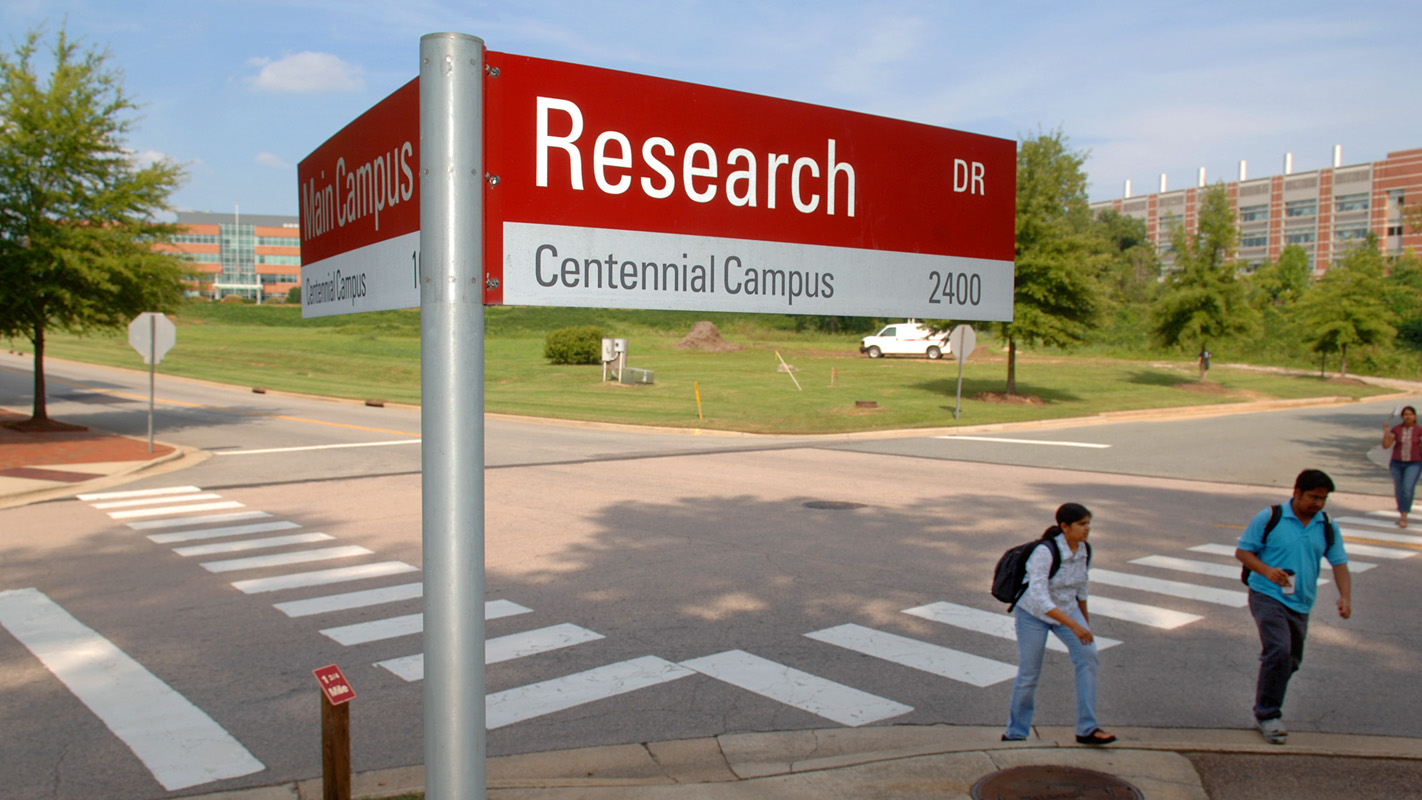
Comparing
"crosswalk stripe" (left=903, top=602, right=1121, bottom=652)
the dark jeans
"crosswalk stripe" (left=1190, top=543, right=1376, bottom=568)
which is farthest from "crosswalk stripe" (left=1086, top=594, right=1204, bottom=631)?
the dark jeans

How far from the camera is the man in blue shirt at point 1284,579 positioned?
596cm

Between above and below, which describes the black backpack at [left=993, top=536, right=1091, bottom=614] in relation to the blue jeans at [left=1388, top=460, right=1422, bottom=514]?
above

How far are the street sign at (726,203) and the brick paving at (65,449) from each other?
685 inches

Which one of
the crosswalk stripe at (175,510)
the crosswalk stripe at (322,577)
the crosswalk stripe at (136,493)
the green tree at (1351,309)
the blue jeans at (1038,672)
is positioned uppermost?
the green tree at (1351,309)

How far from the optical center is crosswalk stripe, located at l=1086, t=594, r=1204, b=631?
8453mm

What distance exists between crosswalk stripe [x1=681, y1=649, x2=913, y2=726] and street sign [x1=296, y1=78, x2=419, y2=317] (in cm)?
440

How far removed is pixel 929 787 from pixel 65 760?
15.3 ft

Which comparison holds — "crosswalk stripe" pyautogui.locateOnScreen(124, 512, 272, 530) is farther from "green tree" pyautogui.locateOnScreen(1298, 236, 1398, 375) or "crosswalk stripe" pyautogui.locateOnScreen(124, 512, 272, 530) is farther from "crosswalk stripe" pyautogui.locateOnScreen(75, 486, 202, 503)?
"green tree" pyautogui.locateOnScreen(1298, 236, 1398, 375)

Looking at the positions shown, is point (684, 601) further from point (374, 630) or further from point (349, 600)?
point (349, 600)

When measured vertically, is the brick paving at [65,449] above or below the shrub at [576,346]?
below

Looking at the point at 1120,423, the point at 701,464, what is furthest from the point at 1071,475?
the point at 1120,423

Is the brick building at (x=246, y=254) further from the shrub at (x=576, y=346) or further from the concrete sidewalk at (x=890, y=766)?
the concrete sidewalk at (x=890, y=766)

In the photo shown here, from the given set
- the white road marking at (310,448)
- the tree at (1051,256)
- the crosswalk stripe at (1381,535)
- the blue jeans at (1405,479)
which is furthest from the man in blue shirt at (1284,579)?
the tree at (1051,256)

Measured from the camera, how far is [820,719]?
6.26 metres
